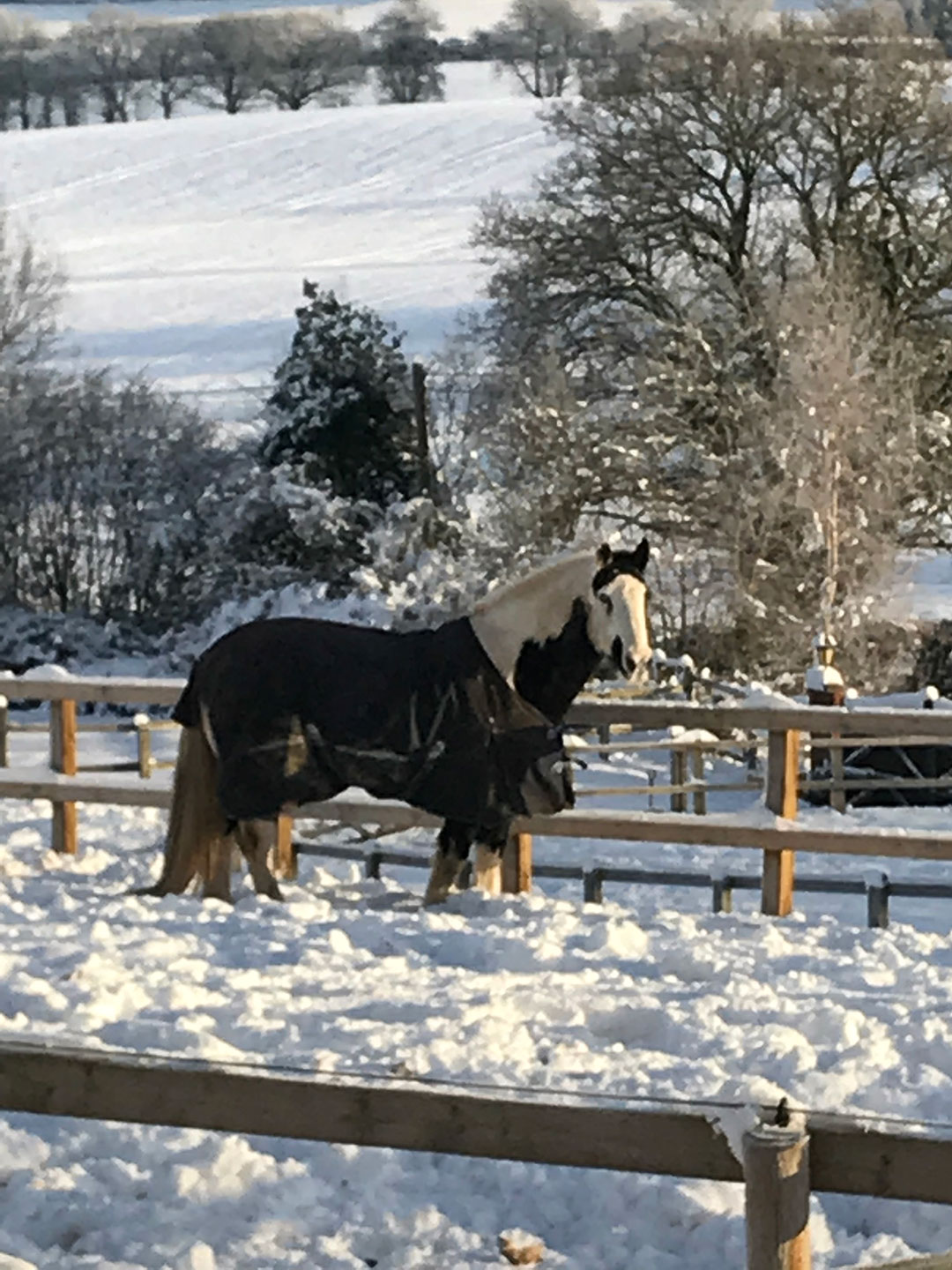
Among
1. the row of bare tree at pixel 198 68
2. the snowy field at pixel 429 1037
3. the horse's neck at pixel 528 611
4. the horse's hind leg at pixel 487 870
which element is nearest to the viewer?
the snowy field at pixel 429 1037

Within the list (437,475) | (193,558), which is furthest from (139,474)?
(437,475)

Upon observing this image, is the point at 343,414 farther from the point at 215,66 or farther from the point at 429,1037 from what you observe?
the point at 215,66

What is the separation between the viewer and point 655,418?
73.6ft

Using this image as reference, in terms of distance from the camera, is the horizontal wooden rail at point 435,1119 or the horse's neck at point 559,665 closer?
the horizontal wooden rail at point 435,1119

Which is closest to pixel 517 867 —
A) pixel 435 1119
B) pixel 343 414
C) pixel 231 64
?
pixel 435 1119

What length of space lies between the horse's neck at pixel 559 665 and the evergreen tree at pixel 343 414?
1803 cm

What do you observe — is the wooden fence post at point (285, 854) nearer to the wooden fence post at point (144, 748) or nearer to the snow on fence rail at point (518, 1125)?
the wooden fence post at point (144, 748)

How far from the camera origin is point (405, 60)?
61031mm

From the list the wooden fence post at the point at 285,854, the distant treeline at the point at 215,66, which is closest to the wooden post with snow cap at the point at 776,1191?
the wooden fence post at the point at 285,854

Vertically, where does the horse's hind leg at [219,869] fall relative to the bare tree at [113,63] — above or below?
below

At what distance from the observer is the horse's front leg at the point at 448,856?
6898 millimetres

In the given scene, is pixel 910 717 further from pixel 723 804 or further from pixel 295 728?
pixel 723 804

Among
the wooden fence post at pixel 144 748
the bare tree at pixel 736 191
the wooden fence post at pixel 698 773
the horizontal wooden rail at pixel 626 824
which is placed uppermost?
the bare tree at pixel 736 191

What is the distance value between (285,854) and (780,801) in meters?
2.26
